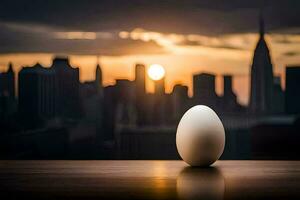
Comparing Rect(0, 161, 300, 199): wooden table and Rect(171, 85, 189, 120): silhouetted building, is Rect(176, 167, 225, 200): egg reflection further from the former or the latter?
Rect(171, 85, 189, 120): silhouetted building

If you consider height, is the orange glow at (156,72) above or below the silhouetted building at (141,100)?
above

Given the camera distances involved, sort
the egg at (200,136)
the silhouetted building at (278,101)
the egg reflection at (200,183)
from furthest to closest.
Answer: the silhouetted building at (278,101), the egg at (200,136), the egg reflection at (200,183)

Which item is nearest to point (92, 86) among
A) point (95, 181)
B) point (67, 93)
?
point (67, 93)

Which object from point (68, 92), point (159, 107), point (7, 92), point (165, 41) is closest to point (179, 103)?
point (159, 107)

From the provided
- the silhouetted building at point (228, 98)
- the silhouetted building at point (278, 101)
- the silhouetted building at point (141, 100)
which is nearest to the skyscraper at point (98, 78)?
the silhouetted building at point (141, 100)

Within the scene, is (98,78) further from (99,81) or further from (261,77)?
(261,77)

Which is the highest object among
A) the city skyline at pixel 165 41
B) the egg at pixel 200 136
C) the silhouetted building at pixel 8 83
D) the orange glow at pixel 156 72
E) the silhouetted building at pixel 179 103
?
the city skyline at pixel 165 41

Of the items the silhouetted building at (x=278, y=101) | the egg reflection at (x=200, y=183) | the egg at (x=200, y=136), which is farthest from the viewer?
the silhouetted building at (x=278, y=101)

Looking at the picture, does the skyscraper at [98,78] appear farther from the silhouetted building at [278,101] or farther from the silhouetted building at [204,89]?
the silhouetted building at [278,101]
